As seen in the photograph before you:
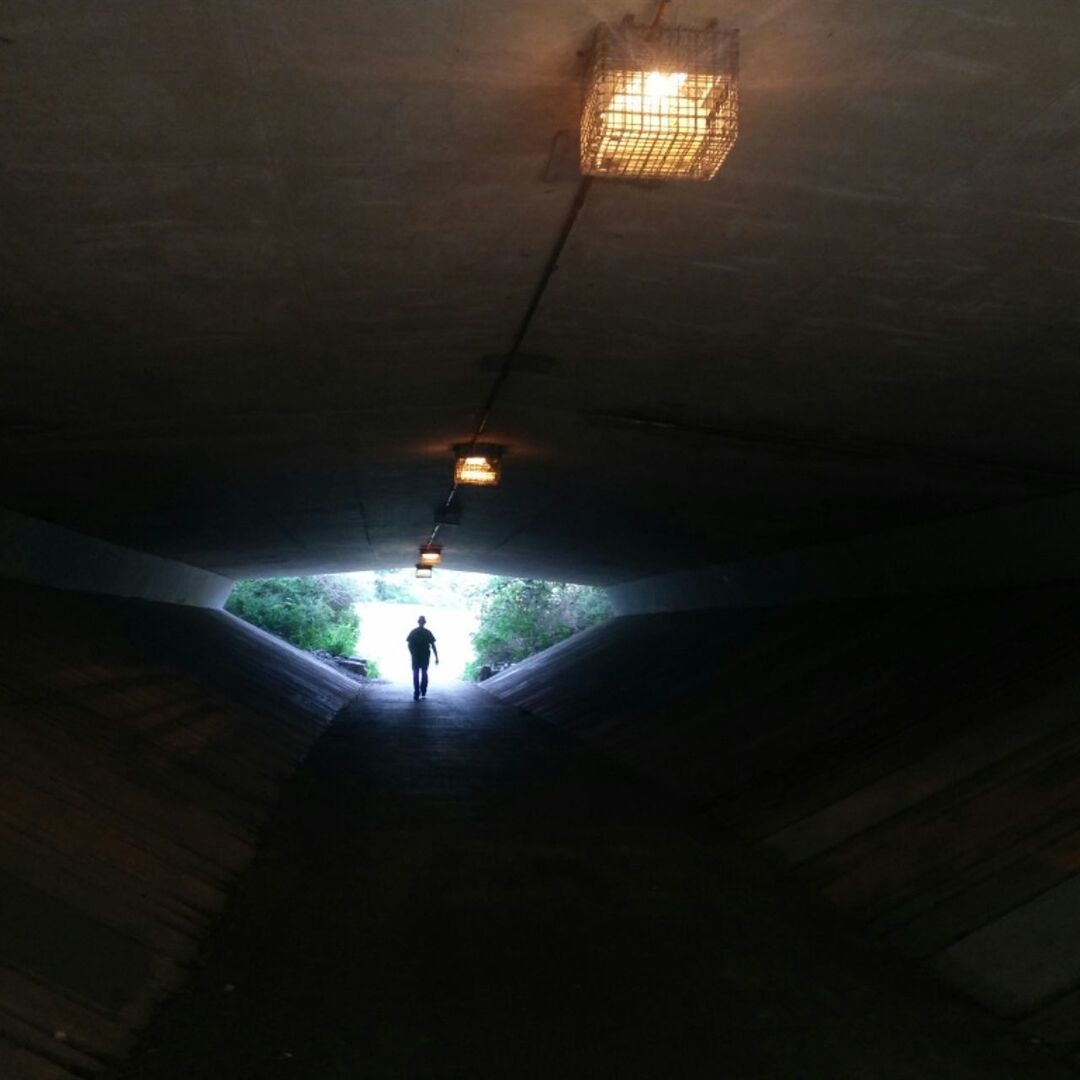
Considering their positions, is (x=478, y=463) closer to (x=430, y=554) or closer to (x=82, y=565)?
(x=82, y=565)

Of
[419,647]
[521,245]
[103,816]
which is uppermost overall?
[419,647]

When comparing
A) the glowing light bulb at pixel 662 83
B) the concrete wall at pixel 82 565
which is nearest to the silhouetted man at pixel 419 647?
the concrete wall at pixel 82 565

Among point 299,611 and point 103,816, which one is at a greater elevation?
point 299,611

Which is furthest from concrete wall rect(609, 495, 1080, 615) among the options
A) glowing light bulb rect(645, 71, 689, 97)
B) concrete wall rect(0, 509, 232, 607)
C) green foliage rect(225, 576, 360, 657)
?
green foliage rect(225, 576, 360, 657)

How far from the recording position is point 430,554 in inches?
960

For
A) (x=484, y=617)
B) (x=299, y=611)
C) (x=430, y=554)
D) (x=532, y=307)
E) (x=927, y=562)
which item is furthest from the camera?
(x=484, y=617)

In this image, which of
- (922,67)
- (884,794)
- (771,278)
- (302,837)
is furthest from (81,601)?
(922,67)

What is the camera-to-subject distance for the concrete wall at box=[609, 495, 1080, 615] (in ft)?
37.7

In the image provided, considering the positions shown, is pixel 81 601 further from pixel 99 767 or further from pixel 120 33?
pixel 120 33

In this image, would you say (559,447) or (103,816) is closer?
(103,816)

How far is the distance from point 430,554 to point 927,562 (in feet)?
41.2

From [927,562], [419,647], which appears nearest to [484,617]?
[419,647]

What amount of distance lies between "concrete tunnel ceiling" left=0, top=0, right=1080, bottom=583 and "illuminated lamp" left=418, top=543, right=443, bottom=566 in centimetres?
1242

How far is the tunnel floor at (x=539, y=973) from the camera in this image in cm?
485
